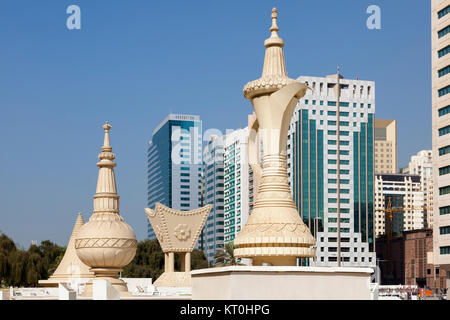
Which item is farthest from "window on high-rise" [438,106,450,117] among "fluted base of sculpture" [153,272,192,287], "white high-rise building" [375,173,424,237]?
"white high-rise building" [375,173,424,237]

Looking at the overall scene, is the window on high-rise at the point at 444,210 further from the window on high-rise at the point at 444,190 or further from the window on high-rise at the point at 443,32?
the window on high-rise at the point at 443,32

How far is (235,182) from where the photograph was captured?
139 m

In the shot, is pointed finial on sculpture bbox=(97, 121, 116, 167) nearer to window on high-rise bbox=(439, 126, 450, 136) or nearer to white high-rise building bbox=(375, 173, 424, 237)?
window on high-rise bbox=(439, 126, 450, 136)

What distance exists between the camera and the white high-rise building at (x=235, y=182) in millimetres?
134750

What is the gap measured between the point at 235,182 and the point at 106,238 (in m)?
99.0

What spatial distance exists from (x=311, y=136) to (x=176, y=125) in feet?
197

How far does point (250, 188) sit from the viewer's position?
135m

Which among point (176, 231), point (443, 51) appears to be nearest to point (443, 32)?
point (443, 51)

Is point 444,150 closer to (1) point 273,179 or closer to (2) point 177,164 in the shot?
(1) point 273,179

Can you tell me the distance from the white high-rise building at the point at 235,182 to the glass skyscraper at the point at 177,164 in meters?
27.7

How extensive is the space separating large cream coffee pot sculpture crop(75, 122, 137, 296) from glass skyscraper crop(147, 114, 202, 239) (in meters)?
126

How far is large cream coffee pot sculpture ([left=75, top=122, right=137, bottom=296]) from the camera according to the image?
132 ft

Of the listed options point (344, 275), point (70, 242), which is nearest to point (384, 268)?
point (70, 242)
